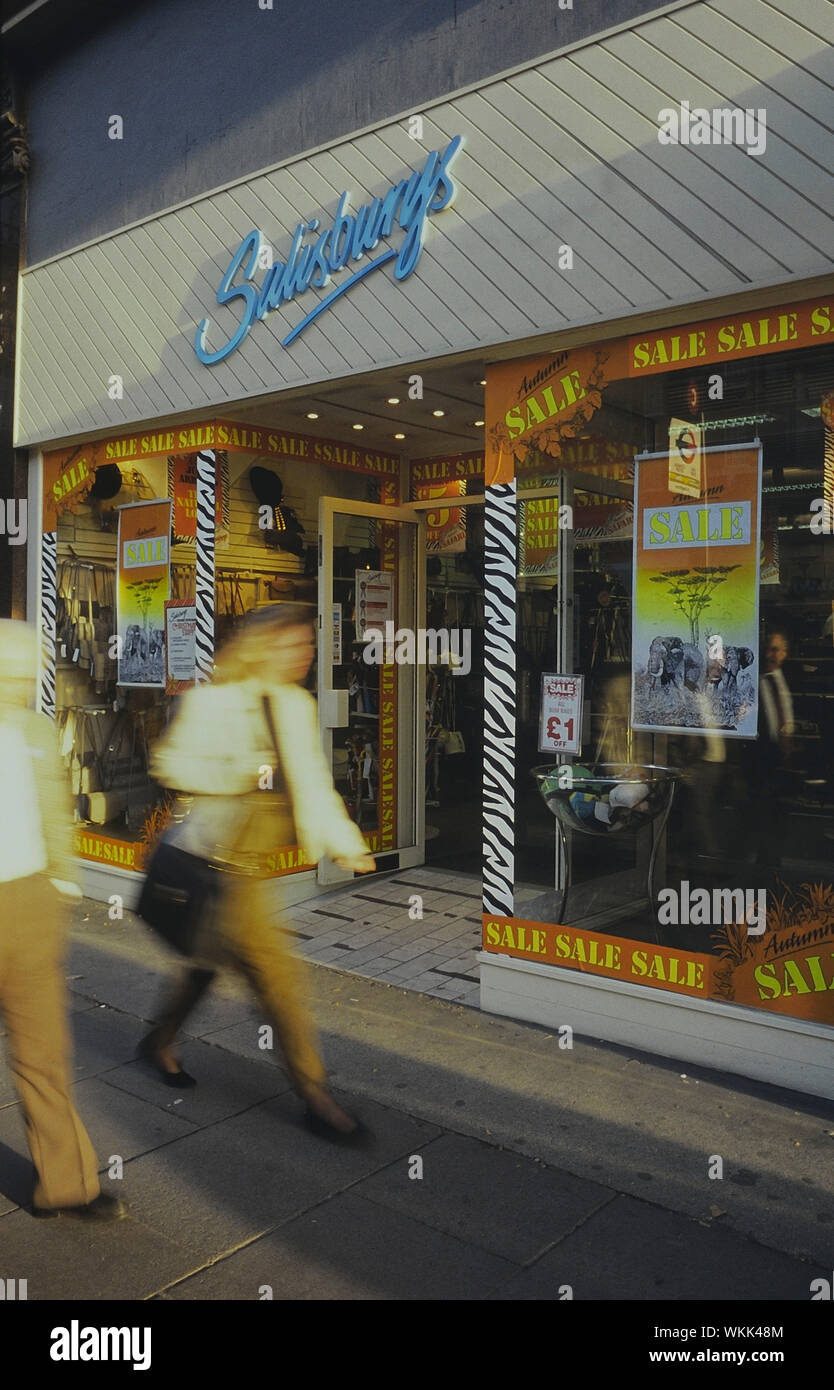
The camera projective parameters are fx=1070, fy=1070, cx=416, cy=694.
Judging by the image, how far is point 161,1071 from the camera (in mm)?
4602

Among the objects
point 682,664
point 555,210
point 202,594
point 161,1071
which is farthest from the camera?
point 202,594

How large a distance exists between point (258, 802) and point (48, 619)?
547 cm

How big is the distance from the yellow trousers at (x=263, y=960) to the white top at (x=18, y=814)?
2.40ft

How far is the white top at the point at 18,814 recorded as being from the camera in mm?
3594

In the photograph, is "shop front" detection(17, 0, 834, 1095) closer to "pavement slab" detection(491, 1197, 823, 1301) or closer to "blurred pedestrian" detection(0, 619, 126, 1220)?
"pavement slab" detection(491, 1197, 823, 1301)

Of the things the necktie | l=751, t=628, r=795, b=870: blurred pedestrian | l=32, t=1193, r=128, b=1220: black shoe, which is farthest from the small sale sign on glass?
l=32, t=1193, r=128, b=1220: black shoe

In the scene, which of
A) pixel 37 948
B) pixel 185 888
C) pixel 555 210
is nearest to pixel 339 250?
pixel 555 210

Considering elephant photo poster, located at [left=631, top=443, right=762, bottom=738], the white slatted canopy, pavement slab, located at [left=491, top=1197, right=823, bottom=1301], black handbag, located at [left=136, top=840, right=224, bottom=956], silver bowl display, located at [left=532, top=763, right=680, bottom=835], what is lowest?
pavement slab, located at [left=491, top=1197, right=823, bottom=1301]

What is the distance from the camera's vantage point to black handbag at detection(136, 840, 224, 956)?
405 centimetres

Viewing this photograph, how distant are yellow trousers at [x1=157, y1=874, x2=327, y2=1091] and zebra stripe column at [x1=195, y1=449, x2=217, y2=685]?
11.9 feet

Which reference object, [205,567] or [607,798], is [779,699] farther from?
[205,567]

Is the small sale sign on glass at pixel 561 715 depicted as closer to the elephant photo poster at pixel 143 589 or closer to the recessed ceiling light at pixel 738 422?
the recessed ceiling light at pixel 738 422
